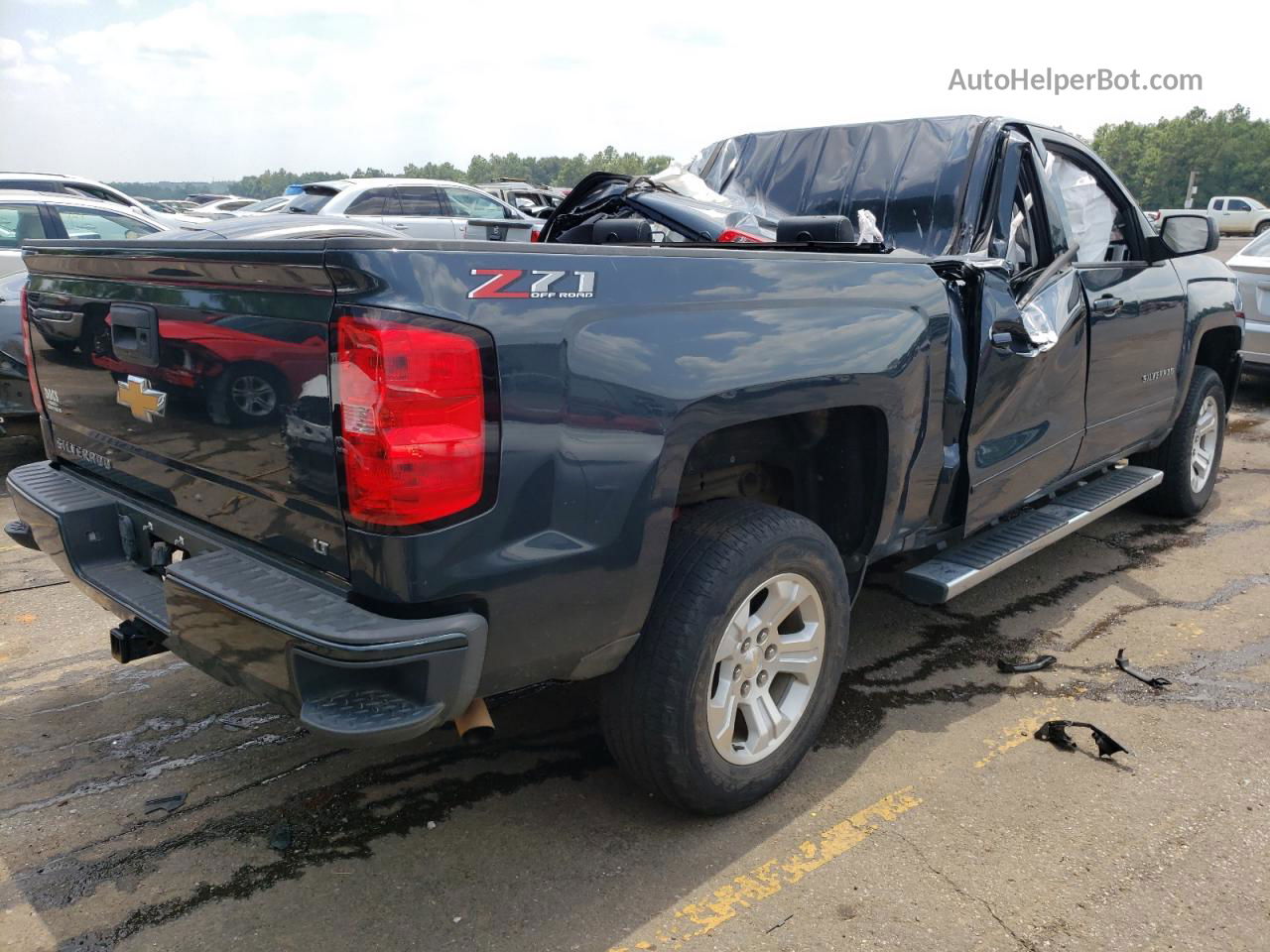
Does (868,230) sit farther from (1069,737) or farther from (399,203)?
(399,203)

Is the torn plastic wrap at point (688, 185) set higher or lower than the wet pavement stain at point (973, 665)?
higher

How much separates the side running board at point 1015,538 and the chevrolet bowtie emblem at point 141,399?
2423mm

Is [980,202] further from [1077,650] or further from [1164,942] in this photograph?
[1164,942]

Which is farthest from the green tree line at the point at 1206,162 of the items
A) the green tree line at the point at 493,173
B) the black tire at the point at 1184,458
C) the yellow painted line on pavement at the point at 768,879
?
the yellow painted line on pavement at the point at 768,879

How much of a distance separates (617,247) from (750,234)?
6.71 ft

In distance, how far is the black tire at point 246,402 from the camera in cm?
218

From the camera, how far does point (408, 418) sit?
6.46 ft

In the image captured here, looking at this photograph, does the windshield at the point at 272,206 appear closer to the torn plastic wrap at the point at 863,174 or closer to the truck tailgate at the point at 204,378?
the torn plastic wrap at the point at 863,174

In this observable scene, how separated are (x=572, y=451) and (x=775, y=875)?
49.7 inches

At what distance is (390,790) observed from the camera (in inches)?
114

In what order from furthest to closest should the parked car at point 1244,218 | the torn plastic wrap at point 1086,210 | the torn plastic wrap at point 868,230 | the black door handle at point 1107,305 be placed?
the parked car at point 1244,218, the torn plastic wrap at point 1086,210, the black door handle at point 1107,305, the torn plastic wrap at point 868,230

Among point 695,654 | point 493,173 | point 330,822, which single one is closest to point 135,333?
point 330,822

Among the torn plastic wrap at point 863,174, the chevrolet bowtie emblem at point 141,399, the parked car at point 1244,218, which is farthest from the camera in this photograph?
the parked car at point 1244,218

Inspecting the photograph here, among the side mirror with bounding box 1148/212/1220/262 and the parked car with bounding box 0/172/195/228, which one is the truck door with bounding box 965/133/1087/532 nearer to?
the side mirror with bounding box 1148/212/1220/262
